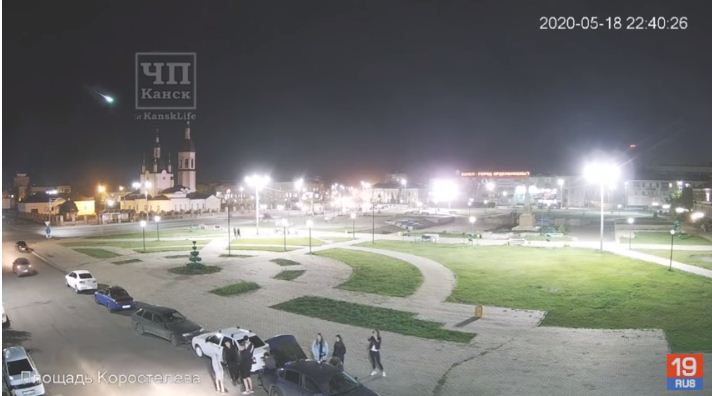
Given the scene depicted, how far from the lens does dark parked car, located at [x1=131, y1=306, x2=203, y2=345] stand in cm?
1789

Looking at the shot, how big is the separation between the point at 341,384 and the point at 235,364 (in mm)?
3769

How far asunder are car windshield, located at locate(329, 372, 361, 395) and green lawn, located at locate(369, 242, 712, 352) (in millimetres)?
10989

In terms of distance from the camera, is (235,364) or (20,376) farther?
(235,364)

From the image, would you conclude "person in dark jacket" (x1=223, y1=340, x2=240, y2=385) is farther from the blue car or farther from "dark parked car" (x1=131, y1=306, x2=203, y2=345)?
the blue car

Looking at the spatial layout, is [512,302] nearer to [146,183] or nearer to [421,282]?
[421,282]

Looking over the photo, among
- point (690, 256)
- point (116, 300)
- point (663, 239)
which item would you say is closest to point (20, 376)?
point (116, 300)

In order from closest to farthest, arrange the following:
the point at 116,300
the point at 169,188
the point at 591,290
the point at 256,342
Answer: the point at 256,342 → the point at 116,300 → the point at 591,290 → the point at 169,188

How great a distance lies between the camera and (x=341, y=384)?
40.5 ft

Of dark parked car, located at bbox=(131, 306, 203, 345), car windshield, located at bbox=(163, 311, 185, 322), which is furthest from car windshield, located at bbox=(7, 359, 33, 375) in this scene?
car windshield, located at bbox=(163, 311, 185, 322)

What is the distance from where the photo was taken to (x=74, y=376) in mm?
15031

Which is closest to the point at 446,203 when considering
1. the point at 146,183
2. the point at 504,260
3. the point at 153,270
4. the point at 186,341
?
the point at 146,183

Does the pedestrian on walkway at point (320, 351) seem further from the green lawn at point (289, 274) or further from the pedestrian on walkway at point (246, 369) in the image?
the green lawn at point (289, 274)

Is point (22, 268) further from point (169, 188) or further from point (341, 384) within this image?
point (169, 188)

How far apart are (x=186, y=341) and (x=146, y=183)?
107 m
